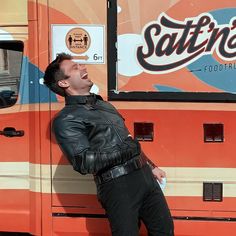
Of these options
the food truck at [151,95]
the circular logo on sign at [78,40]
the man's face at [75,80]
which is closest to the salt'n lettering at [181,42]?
the food truck at [151,95]

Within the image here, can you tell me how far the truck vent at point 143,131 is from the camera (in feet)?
11.3

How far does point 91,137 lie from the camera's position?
274 centimetres

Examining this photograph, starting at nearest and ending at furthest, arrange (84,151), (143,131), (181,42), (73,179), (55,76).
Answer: (84,151) < (55,76) < (181,42) < (143,131) < (73,179)

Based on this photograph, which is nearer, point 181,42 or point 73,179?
point 181,42

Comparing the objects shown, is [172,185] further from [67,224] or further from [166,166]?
[67,224]

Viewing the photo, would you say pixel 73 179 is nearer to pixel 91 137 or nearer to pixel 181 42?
pixel 91 137

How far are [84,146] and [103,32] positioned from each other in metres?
1.13

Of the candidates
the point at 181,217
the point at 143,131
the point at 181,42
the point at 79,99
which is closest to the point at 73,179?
the point at 143,131

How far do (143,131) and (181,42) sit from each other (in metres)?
0.72

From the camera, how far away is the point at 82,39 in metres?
3.45

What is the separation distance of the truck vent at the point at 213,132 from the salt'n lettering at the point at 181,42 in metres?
0.50

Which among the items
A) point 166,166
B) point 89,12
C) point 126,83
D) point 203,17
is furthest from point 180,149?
point 89,12

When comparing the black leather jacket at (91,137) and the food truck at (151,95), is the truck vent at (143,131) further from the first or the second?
the black leather jacket at (91,137)

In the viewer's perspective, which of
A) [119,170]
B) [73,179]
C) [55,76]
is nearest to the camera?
[119,170]
